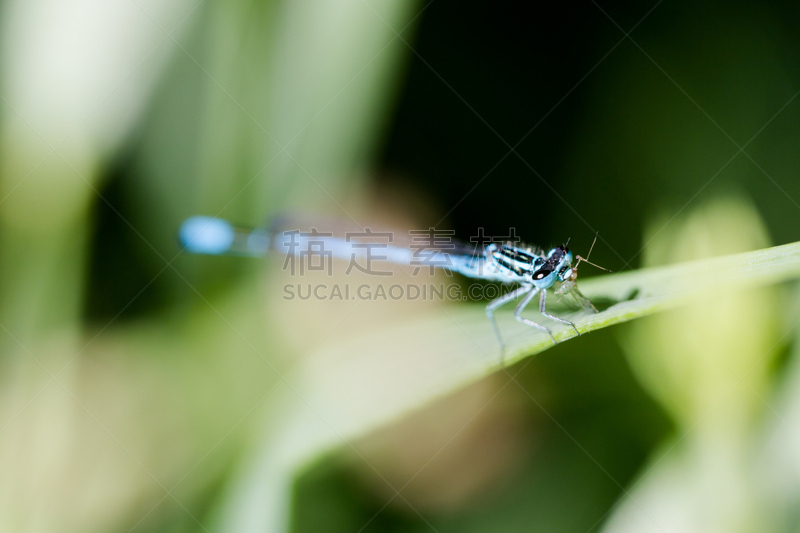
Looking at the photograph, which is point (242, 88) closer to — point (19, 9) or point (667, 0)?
point (19, 9)

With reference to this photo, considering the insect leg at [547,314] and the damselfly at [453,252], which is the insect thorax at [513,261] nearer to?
the damselfly at [453,252]

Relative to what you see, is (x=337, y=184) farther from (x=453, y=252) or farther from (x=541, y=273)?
(x=541, y=273)

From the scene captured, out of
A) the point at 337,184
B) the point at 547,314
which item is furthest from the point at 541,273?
the point at 337,184

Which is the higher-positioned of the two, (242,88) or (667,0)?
(667,0)

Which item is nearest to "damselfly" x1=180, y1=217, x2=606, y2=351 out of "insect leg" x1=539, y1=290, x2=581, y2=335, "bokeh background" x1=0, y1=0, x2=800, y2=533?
"insect leg" x1=539, y1=290, x2=581, y2=335

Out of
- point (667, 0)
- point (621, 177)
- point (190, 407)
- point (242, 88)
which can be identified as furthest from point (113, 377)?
point (667, 0)
